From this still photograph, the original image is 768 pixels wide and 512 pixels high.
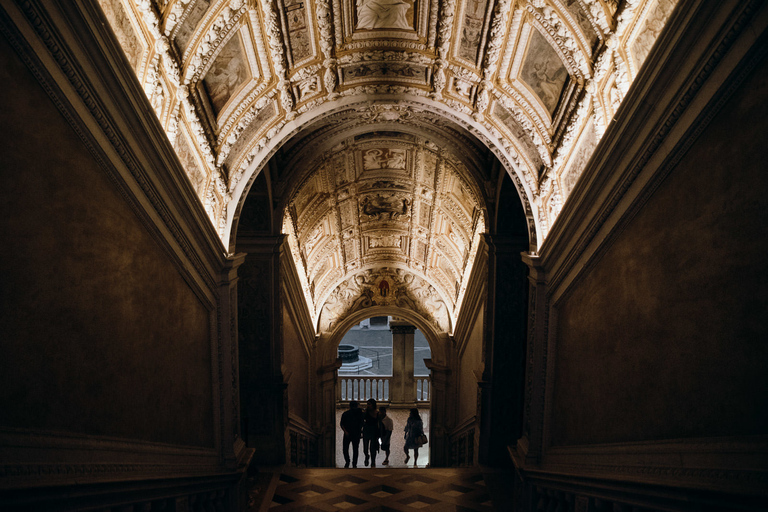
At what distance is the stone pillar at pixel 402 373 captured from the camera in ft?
75.8

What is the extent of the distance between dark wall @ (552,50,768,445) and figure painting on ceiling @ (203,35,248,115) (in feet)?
12.7

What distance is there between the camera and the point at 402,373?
23203mm

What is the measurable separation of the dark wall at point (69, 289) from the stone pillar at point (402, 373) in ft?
60.6

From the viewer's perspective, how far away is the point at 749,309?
2.79 metres

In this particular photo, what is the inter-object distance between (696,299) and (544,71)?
3266 millimetres

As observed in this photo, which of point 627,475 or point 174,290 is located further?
point 174,290

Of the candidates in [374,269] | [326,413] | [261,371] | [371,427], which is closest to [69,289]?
[261,371]

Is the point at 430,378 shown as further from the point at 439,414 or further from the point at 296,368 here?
the point at 296,368

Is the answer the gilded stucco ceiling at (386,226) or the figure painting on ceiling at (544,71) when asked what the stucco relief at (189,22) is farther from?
the gilded stucco ceiling at (386,226)

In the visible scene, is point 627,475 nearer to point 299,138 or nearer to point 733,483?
point 733,483

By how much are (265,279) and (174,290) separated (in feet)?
16.2

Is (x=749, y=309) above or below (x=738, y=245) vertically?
below

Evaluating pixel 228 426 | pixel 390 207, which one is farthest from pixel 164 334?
pixel 390 207

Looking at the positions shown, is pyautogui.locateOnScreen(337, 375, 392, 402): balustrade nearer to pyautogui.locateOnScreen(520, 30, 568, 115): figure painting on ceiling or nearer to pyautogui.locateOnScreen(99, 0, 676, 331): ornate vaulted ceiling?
pyautogui.locateOnScreen(99, 0, 676, 331): ornate vaulted ceiling
